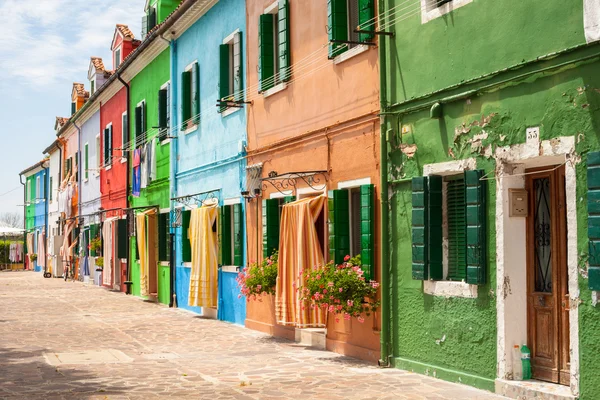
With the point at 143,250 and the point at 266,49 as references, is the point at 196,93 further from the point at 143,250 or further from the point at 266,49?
the point at 143,250

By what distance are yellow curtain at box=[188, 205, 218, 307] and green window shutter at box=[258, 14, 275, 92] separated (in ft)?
12.1

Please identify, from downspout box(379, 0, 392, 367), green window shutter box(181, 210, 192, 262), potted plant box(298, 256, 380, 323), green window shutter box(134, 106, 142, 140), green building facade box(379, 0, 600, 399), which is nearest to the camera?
green building facade box(379, 0, 600, 399)

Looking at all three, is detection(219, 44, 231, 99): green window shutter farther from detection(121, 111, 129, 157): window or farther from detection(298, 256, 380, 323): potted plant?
detection(121, 111, 129, 157): window

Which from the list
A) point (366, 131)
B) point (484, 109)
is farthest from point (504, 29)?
point (366, 131)

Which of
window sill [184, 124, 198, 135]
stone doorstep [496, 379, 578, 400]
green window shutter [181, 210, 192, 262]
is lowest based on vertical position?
stone doorstep [496, 379, 578, 400]

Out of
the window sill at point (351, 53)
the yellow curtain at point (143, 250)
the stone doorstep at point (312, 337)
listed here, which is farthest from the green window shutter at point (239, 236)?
the yellow curtain at point (143, 250)

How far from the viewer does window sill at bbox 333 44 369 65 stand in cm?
1119

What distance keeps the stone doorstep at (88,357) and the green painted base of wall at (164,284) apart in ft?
28.4

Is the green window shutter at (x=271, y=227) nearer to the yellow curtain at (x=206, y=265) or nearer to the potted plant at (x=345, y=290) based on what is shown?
the potted plant at (x=345, y=290)

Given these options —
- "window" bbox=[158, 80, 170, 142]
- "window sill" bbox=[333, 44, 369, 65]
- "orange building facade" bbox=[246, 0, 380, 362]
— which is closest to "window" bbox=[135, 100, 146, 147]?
"window" bbox=[158, 80, 170, 142]

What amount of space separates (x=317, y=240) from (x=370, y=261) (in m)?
→ 1.73

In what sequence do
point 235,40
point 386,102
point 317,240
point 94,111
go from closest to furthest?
point 386,102 < point 317,240 < point 235,40 < point 94,111

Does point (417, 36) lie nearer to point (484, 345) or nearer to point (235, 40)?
point (484, 345)

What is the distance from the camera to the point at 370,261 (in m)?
10.8
